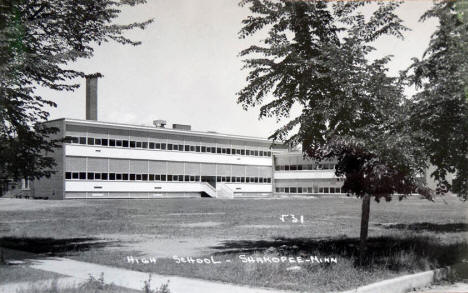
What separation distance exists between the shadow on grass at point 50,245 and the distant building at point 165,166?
27375 mm

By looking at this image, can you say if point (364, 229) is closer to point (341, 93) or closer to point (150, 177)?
point (341, 93)

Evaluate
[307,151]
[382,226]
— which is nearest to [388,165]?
[307,151]

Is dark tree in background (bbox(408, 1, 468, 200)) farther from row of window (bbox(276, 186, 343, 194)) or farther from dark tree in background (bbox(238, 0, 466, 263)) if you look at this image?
row of window (bbox(276, 186, 343, 194))

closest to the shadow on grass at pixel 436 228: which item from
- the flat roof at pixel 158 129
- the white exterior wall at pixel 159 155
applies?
the flat roof at pixel 158 129

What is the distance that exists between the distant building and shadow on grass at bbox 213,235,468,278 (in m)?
26.4

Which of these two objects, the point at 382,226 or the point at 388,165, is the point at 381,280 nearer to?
the point at 388,165

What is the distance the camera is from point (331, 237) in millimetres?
16141

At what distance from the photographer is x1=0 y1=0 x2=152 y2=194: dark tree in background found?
10438 mm

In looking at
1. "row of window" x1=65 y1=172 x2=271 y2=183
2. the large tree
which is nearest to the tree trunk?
the large tree

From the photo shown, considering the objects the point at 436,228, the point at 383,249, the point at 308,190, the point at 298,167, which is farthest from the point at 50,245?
the point at 298,167

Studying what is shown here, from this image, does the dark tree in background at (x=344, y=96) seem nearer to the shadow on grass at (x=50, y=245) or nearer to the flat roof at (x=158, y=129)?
the shadow on grass at (x=50, y=245)

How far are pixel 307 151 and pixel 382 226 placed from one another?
10.5 metres

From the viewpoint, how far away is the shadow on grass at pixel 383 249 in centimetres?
1080

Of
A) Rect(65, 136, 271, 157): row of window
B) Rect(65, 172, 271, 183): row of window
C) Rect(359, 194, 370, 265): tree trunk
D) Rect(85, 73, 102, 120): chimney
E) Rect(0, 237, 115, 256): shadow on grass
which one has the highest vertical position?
Rect(85, 73, 102, 120): chimney
